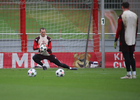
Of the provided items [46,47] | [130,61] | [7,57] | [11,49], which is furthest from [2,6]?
[130,61]

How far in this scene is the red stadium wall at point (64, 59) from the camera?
12.8 meters

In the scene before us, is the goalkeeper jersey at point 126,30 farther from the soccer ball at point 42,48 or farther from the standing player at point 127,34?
the soccer ball at point 42,48

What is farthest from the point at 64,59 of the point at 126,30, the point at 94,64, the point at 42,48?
the point at 126,30

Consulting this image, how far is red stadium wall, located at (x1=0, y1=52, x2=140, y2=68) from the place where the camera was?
12.8 meters

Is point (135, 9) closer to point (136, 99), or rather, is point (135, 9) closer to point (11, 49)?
point (11, 49)

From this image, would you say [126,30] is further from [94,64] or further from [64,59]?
[64,59]

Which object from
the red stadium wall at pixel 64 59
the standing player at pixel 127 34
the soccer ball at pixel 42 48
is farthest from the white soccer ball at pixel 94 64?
the standing player at pixel 127 34

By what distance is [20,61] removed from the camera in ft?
42.3

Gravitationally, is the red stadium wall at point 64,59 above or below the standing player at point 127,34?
below

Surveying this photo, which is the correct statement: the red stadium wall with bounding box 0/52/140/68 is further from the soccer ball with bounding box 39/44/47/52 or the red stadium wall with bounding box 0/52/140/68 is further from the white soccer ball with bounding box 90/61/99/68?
the soccer ball with bounding box 39/44/47/52

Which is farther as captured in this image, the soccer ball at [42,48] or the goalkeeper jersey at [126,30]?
the soccer ball at [42,48]

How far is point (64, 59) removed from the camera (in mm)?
13180

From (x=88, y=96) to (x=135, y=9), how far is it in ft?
34.0

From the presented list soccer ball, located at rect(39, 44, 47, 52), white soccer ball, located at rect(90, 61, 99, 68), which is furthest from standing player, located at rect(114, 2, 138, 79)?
white soccer ball, located at rect(90, 61, 99, 68)
